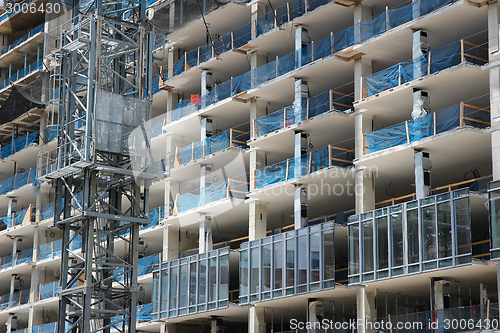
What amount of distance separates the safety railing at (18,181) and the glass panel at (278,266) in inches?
1427

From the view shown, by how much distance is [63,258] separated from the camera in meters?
50.8

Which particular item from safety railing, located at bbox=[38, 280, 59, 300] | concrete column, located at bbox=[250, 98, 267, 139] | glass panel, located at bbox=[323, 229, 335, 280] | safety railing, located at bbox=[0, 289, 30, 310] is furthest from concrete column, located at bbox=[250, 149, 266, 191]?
safety railing, located at bbox=[0, 289, 30, 310]

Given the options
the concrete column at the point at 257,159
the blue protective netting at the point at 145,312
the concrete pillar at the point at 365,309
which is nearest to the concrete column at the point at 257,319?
the concrete pillar at the point at 365,309

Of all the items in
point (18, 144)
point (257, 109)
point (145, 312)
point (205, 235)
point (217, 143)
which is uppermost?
point (18, 144)

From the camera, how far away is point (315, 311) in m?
52.1

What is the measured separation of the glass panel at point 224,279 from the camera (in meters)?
57.4

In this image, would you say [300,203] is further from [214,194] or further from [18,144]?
[18,144]

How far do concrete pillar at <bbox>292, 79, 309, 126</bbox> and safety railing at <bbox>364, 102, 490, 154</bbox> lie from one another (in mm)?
6175

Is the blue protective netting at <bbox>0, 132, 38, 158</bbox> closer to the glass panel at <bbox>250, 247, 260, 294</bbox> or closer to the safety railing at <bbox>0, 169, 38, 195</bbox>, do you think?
the safety railing at <bbox>0, 169, 38, 195</bbox>

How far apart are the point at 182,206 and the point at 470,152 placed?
2375 cm

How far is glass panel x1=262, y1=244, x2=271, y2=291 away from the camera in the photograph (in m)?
54.3

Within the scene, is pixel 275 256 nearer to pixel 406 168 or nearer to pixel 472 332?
pixel 406 168

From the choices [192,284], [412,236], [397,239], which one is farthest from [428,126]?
[192,284]

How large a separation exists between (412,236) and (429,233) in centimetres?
117
